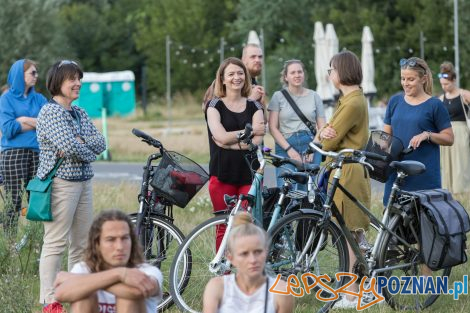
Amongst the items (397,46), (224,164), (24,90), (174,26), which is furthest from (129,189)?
(174,26)

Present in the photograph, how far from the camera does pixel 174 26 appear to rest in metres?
55.8

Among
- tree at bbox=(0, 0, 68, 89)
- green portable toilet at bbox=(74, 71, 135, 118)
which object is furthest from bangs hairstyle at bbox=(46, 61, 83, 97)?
tree at bbox=(0, 0, 68, 89)

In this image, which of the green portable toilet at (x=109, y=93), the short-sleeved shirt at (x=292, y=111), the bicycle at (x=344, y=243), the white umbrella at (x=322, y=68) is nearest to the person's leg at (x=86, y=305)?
the bicycle at (x=344, y=243)

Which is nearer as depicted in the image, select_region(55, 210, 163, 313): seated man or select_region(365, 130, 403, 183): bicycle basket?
select_region(55, 210, 163, 313): seated man

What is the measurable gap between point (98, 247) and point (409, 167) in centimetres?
275

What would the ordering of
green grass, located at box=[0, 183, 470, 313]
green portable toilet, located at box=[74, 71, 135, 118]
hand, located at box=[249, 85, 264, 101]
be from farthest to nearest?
green portable toilet, located at box=[74, 71, 135, 118] < hand, located at box=[249, 85, 264, 101] < green grass, located at box=[0, 183, 470, 313]

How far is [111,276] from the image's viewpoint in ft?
17.5

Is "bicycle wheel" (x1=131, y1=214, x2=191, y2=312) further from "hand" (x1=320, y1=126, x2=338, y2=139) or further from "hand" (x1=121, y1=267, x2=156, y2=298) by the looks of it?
"hand" (x1=121, y1=267, x2=156, y2=298)

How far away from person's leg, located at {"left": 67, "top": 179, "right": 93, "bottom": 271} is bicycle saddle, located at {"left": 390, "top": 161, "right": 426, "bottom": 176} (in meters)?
2.15

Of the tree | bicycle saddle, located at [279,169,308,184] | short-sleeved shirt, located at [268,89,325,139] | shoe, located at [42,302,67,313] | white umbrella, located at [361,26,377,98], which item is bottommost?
shoe, located at [42,302,67,313]

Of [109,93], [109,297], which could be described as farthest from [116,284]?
[109,93]


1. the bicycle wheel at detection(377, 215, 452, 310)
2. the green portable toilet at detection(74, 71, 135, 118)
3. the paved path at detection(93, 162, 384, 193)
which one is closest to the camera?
the bicycle wheel at detection(377, 215, 452, 310)

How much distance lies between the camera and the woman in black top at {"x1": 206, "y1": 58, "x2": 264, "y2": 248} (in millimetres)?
8070

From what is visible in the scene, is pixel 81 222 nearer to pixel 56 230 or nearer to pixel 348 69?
pixel 56 230
